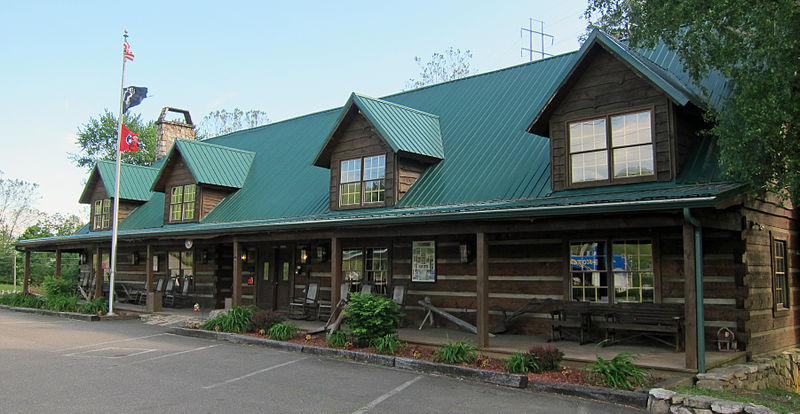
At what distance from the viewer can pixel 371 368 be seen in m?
11.4

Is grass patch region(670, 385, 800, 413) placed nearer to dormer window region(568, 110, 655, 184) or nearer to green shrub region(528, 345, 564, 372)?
green shrub region(528, 345, 564, 372)

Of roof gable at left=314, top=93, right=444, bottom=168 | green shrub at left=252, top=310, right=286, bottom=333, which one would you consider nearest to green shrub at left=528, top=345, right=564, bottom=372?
green shrub at left=252, top=310, right=286, bottom=333

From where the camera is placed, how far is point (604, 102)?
1278 cm

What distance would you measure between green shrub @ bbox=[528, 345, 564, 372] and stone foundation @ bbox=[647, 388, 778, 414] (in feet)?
6.11

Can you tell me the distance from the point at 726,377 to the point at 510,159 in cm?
762

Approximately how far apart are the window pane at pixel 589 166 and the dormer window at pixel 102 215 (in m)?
22.2

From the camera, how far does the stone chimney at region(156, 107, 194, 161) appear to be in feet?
101

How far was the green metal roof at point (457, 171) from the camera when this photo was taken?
37.6 feet

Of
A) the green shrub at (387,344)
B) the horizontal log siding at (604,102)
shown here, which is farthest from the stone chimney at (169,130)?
the horizontal log siding at (604,102)

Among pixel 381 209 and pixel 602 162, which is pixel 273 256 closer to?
pixel 381 209

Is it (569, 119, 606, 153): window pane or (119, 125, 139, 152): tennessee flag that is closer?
(569, 119, 606, 153): window pane

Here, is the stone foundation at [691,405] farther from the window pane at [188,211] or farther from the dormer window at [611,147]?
the window pane at [188,211]

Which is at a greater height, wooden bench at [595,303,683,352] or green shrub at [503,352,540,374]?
wooden bench at [595,303,683,352]

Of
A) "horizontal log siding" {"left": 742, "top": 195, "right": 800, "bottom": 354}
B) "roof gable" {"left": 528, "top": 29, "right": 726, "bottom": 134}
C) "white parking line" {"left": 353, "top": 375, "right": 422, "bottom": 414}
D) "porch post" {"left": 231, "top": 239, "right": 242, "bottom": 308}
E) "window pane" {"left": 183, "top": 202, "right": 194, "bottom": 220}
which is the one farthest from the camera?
"window pane" {"left": 183, "top": 202, "right": 194, "bottom": 220}
